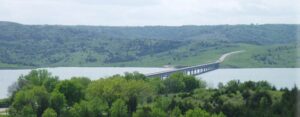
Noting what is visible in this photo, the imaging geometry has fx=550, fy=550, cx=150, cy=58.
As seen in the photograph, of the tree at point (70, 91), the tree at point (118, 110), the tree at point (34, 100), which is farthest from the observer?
the tree at point (70, 91)

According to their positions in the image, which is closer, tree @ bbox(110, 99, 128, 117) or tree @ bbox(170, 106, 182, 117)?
tree @ bbox(170, 106, 182, 117)

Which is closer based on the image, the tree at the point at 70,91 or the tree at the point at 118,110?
the tree at the point at 118,110

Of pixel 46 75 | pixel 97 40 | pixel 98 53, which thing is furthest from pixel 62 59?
pixel 46 75

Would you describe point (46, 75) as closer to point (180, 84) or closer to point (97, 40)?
point (180, 84)

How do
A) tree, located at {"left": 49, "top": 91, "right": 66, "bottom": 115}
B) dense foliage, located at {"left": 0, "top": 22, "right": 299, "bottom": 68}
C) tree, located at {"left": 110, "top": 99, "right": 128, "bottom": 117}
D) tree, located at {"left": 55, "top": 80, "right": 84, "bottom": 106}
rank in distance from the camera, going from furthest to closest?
dense foliage, located at {"left": 0, "top": 22, "right": 299, "bottom": 68} → tree, located at {"left": 55, "top": 80, "right": 84, "bottom": 106} → tree, located at {"left": 49, "top": 91, "right": 66, "bottom": 115} → tree, located at {"left": 110, "top": 99, "right": 128, "bottom": 117}

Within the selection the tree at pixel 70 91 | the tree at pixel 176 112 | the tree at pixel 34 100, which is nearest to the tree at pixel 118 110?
the tree at pixel 176 112

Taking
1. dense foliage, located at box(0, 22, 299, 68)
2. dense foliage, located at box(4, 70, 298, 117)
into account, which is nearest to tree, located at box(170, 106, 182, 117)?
dense foliage, located at box(4, 70, 298, 117)

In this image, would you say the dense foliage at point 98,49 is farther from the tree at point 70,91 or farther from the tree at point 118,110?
the tree at point 118,110

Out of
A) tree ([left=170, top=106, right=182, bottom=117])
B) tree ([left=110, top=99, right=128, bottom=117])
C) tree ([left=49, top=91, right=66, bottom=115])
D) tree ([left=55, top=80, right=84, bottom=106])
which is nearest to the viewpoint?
tree ([left=170, top=106, right=182, bottom=117])

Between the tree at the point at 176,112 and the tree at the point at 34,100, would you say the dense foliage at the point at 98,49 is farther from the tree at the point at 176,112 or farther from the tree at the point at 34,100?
the tree at the point at 176,112

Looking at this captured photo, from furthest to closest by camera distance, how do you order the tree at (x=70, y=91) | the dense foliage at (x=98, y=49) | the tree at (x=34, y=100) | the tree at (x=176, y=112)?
the dense foliage at (x=98, y=49) < the tree at (x=70, y=91) < the tree at (x=34, y=100) < the tree at (x=176, y=112)

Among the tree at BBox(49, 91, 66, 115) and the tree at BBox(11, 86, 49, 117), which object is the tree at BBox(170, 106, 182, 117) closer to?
the tree at BBox(49, 91, 66, 115)

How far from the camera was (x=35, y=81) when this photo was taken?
118ft

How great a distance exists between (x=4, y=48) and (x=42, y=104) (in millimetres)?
74224
